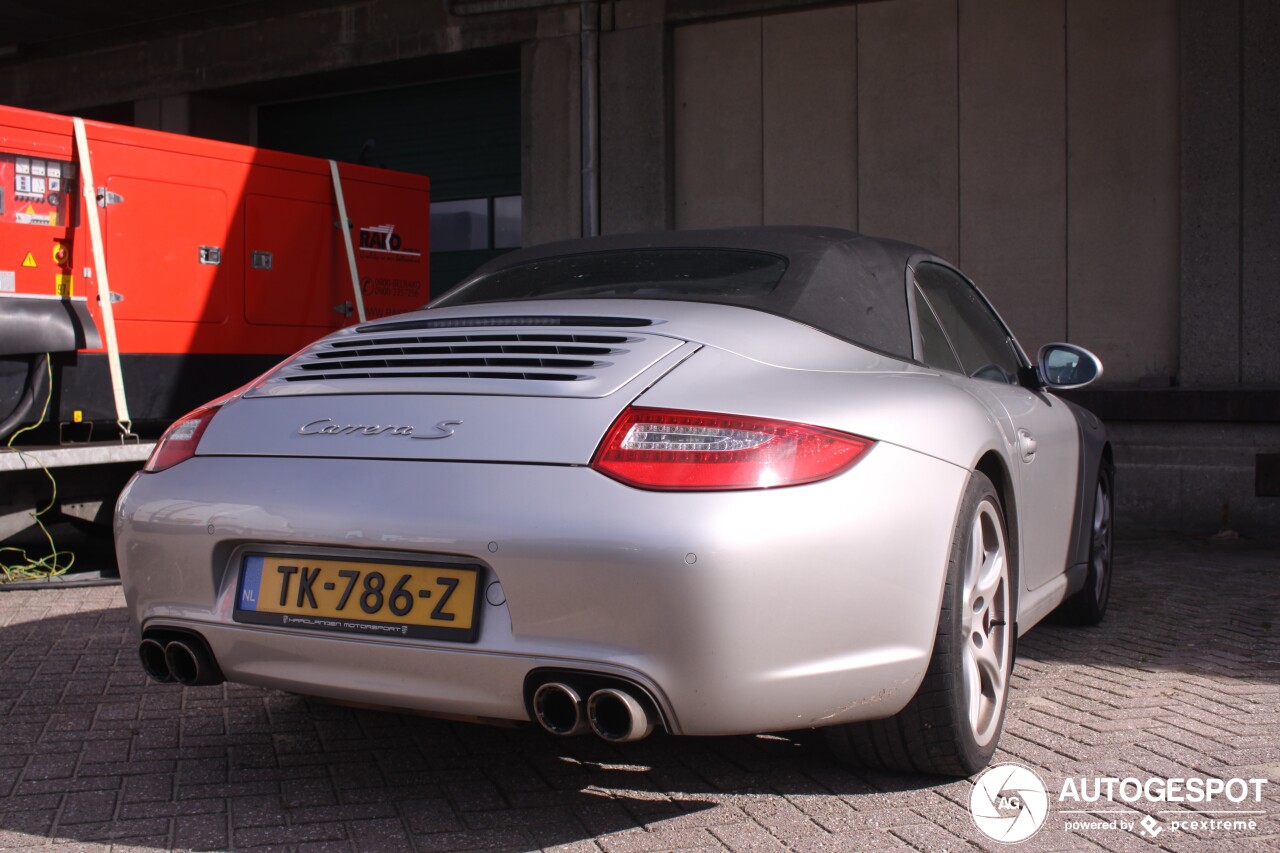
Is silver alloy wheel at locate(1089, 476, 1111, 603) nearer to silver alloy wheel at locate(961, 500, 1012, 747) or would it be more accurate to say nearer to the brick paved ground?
the brick paved ground

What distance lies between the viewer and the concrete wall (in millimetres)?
8727

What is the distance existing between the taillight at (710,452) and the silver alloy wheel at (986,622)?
619mm

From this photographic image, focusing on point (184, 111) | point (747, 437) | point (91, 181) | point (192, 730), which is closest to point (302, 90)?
point (184, 111)

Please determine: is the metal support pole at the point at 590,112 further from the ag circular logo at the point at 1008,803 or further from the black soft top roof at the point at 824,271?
the ag circular logo at the point at 1008,803

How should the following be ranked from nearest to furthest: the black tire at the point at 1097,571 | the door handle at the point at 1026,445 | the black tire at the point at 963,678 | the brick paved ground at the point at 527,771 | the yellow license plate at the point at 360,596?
the yellow license plate at the point at 360,596
the brick paved ground at the point at 527,771
the black tire at the point at 963,678
the door handle at the point at 1026,445
the black tire at the point at 1097,571

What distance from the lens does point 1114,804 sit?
2.79 metres

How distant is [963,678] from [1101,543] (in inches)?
88.7

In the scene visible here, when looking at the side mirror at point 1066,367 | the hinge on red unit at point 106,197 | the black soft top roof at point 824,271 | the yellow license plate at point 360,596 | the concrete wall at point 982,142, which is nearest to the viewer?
the yellow license plate at point 360,596

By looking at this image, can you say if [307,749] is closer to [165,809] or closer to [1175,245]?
[165,809]

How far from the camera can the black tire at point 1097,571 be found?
468 centimetres

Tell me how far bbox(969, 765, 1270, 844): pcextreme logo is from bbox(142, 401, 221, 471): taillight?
1.87 m

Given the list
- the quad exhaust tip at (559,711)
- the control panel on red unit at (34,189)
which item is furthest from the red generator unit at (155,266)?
the quad exhaust tip at (559,711)

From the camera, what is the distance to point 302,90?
12789 millimetres

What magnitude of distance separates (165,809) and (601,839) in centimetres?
97
